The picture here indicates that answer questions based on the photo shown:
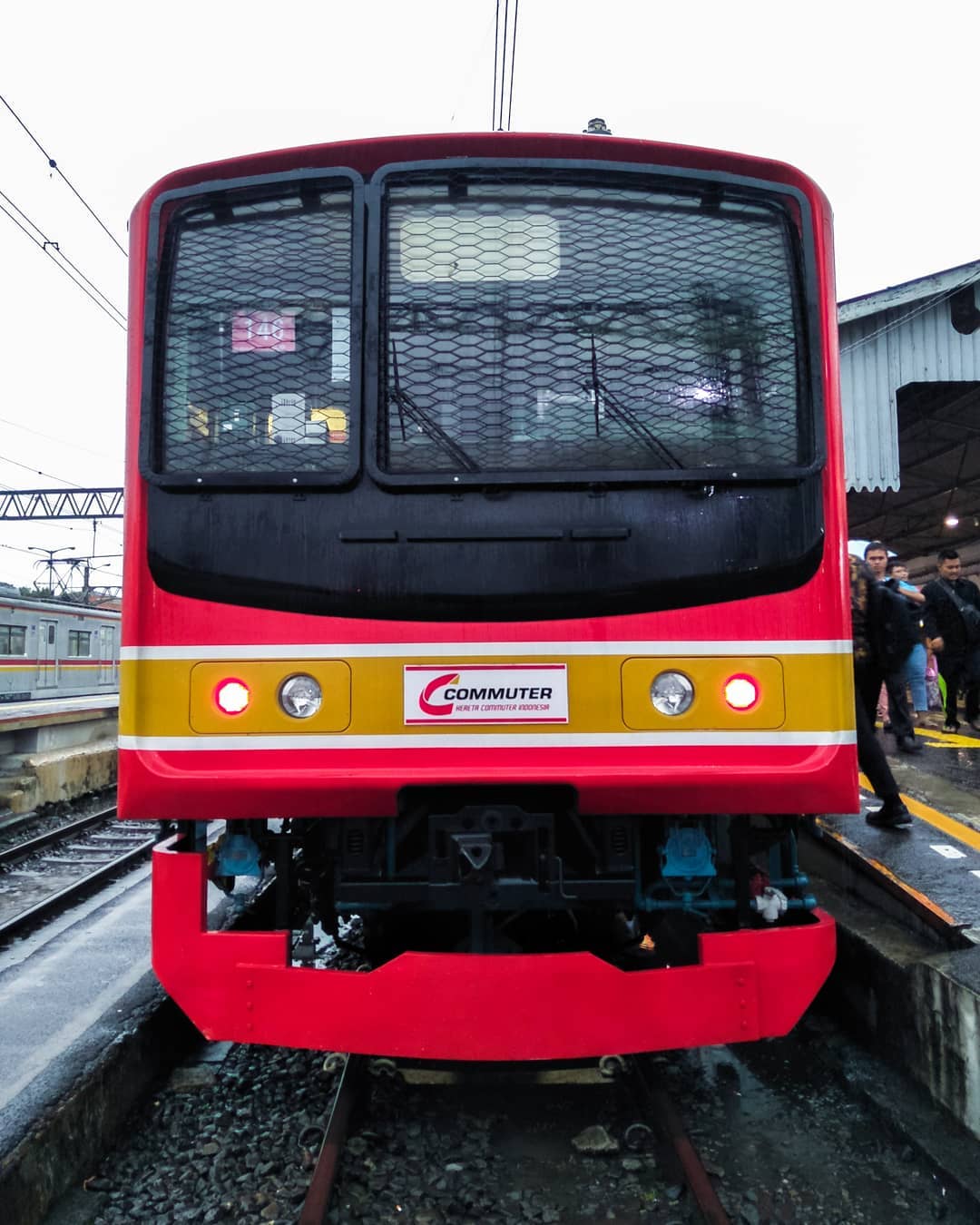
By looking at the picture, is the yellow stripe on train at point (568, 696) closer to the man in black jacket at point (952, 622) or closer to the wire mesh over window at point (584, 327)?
the wire mesh over window at point (584, 327)

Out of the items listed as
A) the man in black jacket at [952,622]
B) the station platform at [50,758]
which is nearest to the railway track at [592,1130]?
the man in black jacket at [952,622]

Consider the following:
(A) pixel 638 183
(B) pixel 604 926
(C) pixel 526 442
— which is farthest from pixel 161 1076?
(A) pixel 638 183

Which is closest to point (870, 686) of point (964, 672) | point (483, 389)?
point (964, 672)

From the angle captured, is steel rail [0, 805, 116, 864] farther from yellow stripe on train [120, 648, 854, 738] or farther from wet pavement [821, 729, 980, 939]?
wet pavement [821, 729, 980, 939]

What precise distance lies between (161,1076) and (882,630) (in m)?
4.17

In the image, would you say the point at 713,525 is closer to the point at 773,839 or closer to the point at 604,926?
the point at 773,839

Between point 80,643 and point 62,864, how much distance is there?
15.9 metres

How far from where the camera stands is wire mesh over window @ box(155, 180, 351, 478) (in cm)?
272

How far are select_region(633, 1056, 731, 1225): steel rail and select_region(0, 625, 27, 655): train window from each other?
59.3 ft

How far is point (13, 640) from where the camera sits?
1836 cm

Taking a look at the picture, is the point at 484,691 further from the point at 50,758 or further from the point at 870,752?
the point at 50,758

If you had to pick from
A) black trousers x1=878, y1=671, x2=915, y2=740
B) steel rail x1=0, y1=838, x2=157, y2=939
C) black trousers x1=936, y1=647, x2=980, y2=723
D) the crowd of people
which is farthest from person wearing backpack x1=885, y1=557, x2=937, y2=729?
steel rail x1=0, y1=838, x2=157, y2=939

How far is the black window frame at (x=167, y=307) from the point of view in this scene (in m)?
2.66

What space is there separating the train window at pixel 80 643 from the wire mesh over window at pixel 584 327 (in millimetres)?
21426
